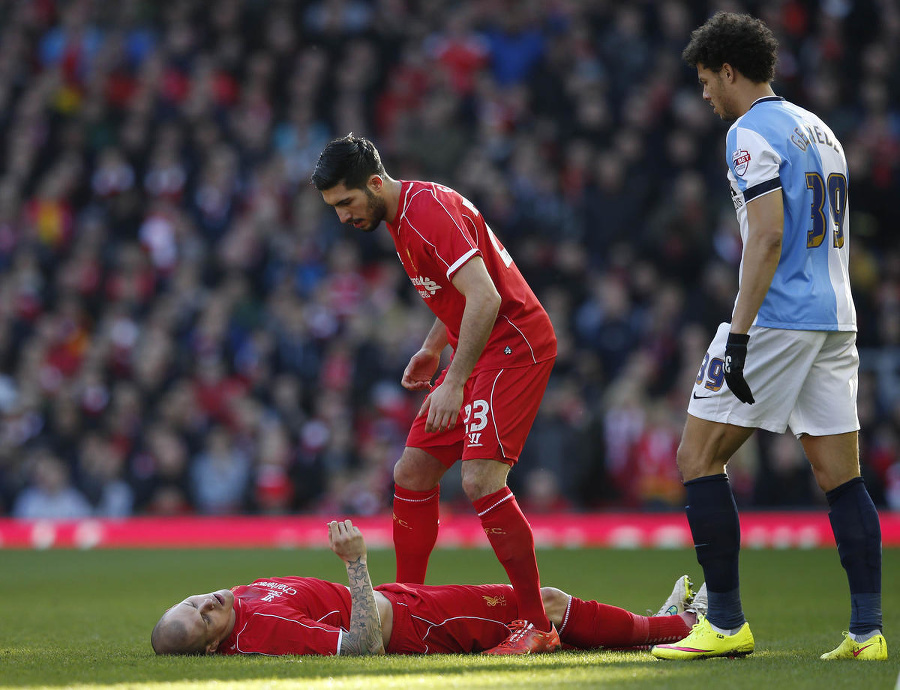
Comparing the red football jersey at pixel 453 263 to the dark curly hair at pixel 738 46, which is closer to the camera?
the dark curly hair at pixel 738 46

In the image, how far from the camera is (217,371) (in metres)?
14.1

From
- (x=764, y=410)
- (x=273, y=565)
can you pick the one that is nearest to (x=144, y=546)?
(x=273, y=565)

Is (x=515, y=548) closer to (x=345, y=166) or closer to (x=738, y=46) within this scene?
(x=345, y=166)

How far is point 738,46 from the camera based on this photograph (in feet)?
15.3

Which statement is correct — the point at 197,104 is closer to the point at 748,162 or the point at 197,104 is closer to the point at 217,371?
the point at 217,371

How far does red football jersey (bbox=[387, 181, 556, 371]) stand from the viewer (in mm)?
5066

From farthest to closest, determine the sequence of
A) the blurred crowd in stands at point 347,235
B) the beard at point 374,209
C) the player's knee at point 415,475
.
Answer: the blurred crowd in stands at point 347,235, the player's knee at point 415,475, the beard at point 374,209

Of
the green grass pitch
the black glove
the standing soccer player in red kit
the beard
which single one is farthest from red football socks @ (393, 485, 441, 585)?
the black glove

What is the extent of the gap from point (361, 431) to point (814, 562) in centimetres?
546

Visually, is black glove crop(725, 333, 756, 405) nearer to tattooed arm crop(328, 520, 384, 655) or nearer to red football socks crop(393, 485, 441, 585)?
tattooed arm crop(328, 520, 384, 655)

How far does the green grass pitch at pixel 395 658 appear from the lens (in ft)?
13.4

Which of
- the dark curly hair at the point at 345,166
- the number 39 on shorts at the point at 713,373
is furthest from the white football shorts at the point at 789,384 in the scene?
the dark curly hair at the point at 345,166

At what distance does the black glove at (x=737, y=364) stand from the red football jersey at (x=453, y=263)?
107cm

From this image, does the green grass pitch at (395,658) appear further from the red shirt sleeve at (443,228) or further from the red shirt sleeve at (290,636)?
the red shirt sleeve at (443,228)
